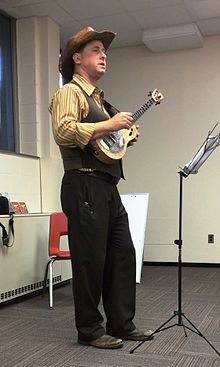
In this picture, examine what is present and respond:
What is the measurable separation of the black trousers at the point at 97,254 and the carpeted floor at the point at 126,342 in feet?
0.56

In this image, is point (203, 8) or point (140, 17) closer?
point (203, 8)

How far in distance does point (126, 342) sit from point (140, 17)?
350 centimetres

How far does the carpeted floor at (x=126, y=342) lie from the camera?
2.18 metres

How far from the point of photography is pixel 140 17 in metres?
4.74

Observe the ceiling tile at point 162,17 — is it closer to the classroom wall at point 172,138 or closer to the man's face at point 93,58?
the classroom wall at point 172,138

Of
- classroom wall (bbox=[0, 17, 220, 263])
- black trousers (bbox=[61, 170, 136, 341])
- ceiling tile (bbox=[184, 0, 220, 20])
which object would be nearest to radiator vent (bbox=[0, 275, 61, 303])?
black trousers (bbox=[61, 170, 136, 341])

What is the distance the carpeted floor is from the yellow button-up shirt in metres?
1.06

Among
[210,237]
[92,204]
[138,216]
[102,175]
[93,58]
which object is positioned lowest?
[210,237]

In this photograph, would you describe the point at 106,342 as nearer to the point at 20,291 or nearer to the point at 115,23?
the point at 20,291

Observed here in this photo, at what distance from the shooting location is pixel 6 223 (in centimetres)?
348

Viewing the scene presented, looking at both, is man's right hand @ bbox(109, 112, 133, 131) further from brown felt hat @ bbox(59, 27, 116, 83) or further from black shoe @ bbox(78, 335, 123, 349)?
black shoe @ bbox(78, 335, 123, 349)

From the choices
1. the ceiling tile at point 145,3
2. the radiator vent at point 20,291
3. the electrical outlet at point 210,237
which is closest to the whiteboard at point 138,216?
the radiator vent at point 20,291

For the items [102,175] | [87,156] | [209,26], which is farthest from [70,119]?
[209,26]

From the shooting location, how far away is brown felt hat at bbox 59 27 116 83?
90.3 inches
